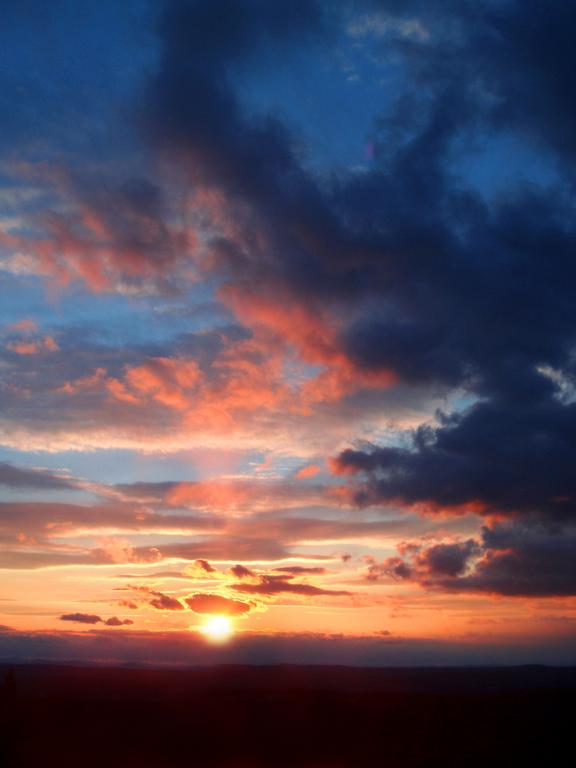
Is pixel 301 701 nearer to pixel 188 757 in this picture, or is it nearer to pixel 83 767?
pixel 188 757

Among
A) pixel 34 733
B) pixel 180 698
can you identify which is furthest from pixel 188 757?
pixel 180 698

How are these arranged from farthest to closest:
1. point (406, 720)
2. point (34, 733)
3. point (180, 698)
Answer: point (180, 698), point (406, 720), point (34, 733)

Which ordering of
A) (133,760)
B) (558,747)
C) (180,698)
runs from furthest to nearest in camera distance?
(180,698) < (558,747) < (133,760)

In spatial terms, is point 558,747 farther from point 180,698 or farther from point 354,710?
point 180,698

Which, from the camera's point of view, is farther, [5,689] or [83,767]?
[5,689]

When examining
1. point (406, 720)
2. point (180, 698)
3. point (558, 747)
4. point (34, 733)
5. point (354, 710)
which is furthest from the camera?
point (180, 698)

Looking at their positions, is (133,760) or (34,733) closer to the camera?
(133,760)

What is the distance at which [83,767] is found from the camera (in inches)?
1743

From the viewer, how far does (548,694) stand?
276 ft

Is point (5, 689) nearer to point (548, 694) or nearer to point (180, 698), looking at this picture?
point (180, 698)

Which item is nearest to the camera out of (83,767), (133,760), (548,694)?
(83,767)

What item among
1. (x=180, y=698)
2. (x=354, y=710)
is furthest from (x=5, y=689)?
(x=354, y=710)

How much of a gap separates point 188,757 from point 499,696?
43732 mm

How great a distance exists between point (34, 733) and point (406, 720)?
93.7ft
